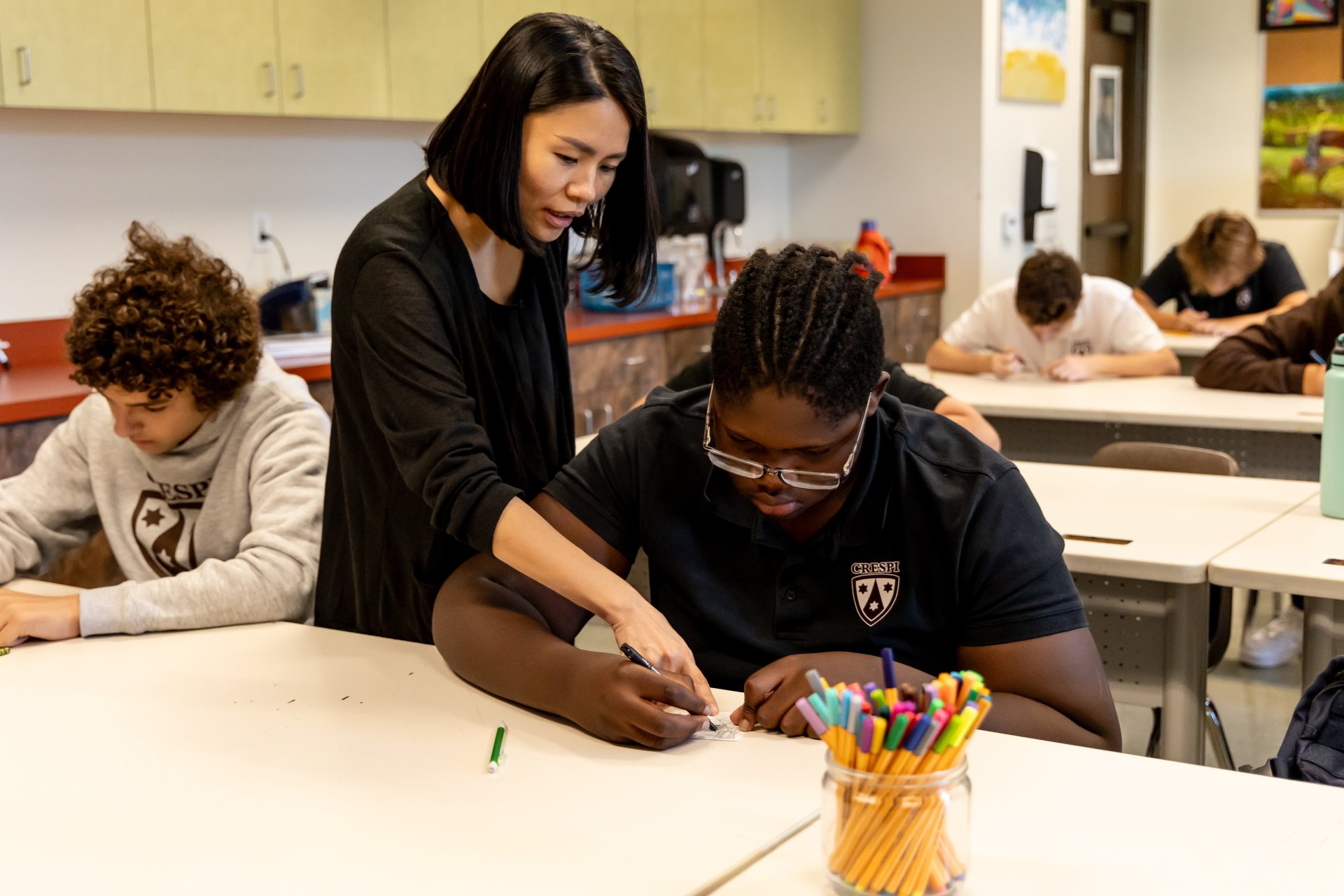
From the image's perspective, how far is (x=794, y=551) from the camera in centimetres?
141

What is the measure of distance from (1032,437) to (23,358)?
8.31ft

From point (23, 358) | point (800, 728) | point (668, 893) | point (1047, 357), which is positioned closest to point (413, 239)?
point (800, 728)

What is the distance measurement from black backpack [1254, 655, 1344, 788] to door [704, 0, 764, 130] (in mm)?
3960

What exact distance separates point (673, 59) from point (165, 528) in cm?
335

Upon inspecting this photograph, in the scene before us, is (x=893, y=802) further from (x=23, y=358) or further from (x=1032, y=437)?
(x=23, y=358)

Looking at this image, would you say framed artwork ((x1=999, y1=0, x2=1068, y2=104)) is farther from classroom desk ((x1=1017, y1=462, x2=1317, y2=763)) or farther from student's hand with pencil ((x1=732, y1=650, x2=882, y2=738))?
student's hand with pencil ((x1=732, y1=650, x2=882, y2=738))

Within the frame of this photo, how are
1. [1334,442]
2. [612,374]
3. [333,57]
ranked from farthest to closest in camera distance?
[612,374]
[333,57]
[1334,442]

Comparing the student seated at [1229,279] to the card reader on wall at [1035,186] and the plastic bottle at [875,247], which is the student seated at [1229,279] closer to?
the card reader on wall at [1035,186]

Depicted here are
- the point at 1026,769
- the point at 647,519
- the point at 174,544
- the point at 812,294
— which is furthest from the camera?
the point at 174,544

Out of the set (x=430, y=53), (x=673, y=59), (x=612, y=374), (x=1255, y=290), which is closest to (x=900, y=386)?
(x=612, y=374)

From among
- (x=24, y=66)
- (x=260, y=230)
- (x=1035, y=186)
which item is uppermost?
(x=24, y=66)

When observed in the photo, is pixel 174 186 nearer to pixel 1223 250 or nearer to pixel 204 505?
pixel 204 505

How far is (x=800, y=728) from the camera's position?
4.12ft

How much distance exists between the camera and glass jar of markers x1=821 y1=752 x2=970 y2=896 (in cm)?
91
